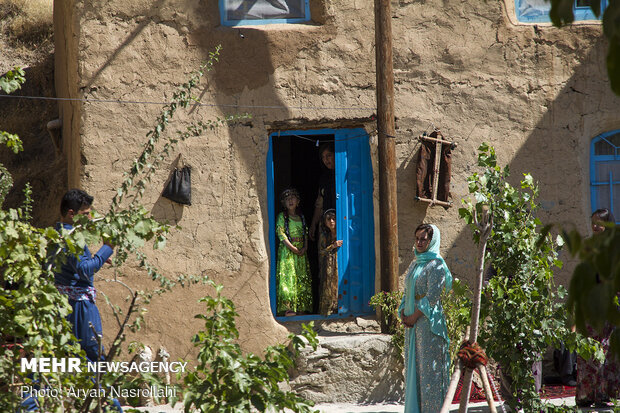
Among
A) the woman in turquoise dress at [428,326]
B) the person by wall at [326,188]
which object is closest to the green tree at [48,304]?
the woman in turquoise dress at [428,326]

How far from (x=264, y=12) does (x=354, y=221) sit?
6.69ft

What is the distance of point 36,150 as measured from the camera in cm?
992

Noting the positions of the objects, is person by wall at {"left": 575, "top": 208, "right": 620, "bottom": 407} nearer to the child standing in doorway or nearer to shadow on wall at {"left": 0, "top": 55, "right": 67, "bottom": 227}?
the child standing in doorway

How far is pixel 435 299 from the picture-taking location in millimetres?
4891

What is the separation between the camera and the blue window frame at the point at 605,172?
264 inches

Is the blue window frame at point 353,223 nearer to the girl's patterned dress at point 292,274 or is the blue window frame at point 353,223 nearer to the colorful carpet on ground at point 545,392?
the girl's patterned dress at point 292,274

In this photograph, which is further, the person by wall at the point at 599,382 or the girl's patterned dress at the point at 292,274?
the girl's patterned dress at the point at 292,274

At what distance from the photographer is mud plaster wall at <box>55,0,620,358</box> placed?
598 cm

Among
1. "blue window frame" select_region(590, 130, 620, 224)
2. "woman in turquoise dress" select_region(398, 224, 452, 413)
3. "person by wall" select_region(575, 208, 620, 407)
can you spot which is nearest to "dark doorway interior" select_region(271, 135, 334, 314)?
"blue window frame" select_region(590, 130, 620, 224)

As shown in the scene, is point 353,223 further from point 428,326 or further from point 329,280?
→ point 428,326

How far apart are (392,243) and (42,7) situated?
828 centimetres

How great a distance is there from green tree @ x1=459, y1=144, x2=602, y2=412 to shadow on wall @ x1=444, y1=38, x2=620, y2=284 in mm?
2111

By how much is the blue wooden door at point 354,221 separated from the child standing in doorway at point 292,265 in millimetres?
385

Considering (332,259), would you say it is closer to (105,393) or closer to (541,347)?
(541,347)
